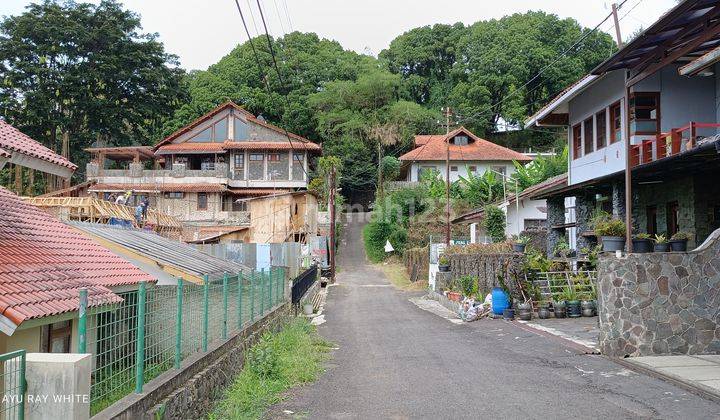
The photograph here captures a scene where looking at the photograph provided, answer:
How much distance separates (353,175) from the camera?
55750mm

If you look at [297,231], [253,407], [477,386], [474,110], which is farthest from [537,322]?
[474,110]

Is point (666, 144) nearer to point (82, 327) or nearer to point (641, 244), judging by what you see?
point (641, 244)

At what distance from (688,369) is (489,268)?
38.5 ft

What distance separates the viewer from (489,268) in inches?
856

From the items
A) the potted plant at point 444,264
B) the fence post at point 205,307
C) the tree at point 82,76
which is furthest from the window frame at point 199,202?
the fence post at point 205,307

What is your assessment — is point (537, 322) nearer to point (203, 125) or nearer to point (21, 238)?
point (21, 238)

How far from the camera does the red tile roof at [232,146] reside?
45.5m

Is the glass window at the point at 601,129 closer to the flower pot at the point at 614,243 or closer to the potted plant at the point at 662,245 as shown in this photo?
the potted plant at the point at 662,245

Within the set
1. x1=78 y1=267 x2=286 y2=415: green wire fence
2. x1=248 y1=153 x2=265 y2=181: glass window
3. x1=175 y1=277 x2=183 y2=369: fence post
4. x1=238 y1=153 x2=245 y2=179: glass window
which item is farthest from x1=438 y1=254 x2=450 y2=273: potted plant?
x1=238 y1=153 x2=245 y2=179: glass window

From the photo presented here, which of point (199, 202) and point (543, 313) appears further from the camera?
point (199, 202)

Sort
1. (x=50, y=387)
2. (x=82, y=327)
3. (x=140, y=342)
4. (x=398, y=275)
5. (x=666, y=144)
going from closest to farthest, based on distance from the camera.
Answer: (x=50, y=387), (x=82, y=327), (x=140, y=342), (x=666, y=144), (x=398, y=275)

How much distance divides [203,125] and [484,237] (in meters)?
24.2

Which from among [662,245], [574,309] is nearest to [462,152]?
[574,309]

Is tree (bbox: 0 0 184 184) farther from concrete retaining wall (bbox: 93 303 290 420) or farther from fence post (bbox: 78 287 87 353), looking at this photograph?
fence post (bbox: 78 287 87 353)
